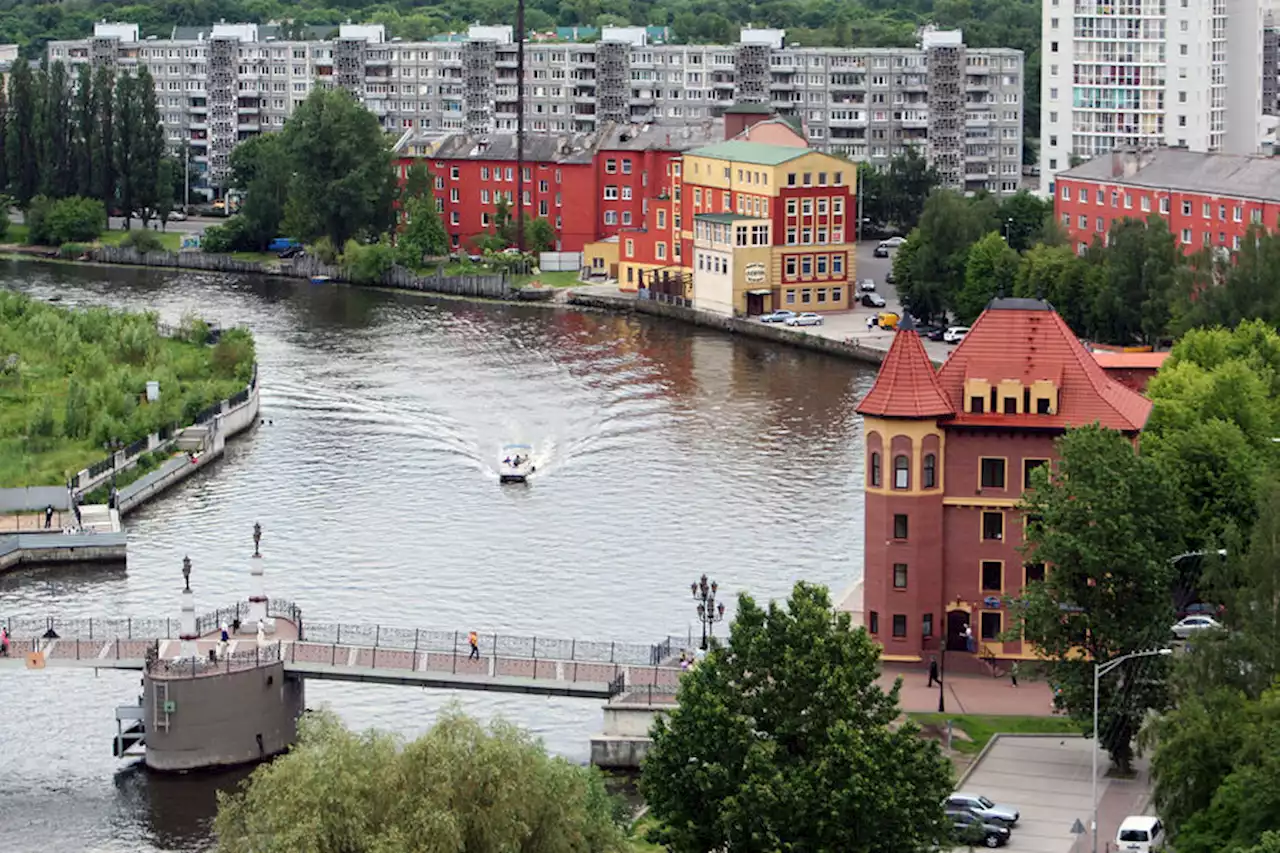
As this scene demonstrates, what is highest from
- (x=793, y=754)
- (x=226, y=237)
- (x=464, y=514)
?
(x=226, y=237)

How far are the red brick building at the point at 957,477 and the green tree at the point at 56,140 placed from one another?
107m

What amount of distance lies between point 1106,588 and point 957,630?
26.9 ft

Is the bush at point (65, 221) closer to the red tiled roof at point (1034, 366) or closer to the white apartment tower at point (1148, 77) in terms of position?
the white apartment tower at point (1148, 77)

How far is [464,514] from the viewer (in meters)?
90.1

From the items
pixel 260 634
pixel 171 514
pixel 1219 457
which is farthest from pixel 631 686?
pixel 171 514

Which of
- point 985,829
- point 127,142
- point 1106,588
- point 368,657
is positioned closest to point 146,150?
point 127,142

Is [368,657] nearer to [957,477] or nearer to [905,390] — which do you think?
[905,390]

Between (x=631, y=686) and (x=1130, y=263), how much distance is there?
53228 mm

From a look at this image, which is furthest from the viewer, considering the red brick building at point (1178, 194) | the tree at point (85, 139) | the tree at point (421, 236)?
the tree at point (85, 139)

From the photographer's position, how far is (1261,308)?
99.2 meters

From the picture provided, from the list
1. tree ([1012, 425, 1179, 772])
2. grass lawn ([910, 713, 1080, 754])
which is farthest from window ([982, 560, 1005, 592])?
tree ([1012, 425, 1179, 772])

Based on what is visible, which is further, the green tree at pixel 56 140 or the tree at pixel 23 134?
the tree at pixel 23 134

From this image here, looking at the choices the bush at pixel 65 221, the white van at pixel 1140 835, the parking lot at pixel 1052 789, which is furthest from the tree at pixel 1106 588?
the bush at pixel 65 221

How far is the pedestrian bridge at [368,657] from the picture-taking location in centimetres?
6525
